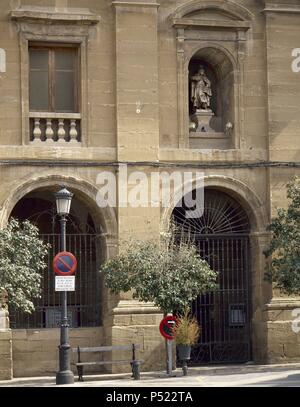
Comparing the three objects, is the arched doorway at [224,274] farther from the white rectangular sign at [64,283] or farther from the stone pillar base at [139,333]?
the white rectangular sign at [64,283]

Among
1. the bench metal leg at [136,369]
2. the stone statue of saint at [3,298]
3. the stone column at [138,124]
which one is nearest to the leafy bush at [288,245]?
the stone column at [138,124]

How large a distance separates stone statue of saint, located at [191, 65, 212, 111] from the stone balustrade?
3079 millimetres

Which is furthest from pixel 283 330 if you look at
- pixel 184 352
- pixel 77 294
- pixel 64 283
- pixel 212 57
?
pixel 212 57

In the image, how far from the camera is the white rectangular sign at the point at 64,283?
24.8 m

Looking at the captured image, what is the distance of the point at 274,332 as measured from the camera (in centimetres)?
2844

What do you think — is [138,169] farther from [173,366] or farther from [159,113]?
[173,366]

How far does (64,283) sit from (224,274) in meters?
5.98

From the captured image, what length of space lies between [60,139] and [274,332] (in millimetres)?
6856

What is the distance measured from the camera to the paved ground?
2408 centimetres

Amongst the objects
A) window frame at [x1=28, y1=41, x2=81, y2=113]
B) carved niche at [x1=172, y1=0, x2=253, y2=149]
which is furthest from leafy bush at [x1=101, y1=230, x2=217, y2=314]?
window frame at [x1=28, y1=41, x2=81, y2=113]

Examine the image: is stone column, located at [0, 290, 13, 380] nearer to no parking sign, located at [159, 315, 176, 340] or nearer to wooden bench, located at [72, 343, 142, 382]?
wooden bench, located at [72, 343, 142, 382]

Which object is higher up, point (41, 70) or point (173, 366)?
point (41, 70)
